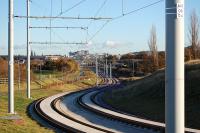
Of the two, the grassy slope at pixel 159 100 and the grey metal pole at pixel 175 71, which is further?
the grassy slope at pixel 159 100

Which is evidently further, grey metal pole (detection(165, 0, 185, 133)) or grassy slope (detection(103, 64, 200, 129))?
grassy slope (detection(103, 64, 200, 129))

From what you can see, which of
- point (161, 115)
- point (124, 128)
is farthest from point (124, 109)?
point (124, 128)

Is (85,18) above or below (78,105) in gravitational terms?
above

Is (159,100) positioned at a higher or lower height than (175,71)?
lower

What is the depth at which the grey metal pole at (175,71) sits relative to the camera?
549cm

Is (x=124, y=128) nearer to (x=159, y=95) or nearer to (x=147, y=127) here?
(x=147, y=127)

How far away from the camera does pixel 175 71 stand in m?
5.51

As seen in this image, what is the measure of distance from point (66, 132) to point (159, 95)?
17905 mm

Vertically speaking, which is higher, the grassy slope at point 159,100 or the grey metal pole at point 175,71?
the grey metal pole at point 175,71

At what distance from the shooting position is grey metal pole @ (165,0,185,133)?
5.49m

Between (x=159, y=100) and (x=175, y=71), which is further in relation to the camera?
(x=159, y=100)

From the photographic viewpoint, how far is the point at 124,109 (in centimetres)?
3647

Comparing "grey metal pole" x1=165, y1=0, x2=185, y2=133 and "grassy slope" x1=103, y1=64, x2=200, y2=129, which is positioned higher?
"grey metal pole" x1=165, y1=0, x2=185, y2=133

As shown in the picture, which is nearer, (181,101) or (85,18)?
(181,101)
